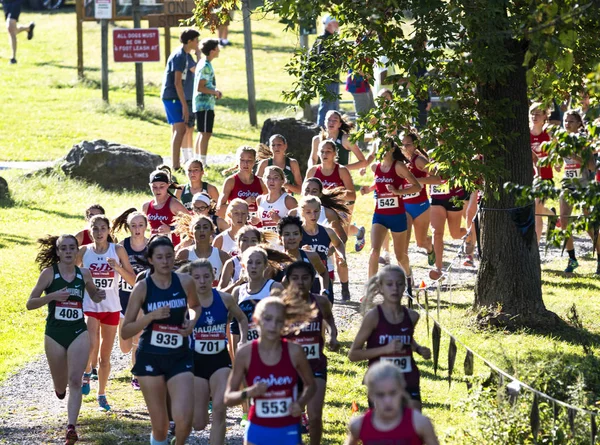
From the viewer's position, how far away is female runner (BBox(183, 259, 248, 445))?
8.79m

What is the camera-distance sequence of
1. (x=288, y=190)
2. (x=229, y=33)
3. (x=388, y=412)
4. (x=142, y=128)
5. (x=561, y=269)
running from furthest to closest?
(x=229, y=33)
(x=142, y=128)
(x=561, y=269)
(x=288, y=190)
(x=388, y=412)

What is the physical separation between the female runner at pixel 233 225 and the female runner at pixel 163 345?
2740 millimetres

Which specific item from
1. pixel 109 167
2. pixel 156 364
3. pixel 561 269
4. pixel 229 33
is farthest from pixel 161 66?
pixel 156 364

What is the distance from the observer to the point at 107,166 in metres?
21.2

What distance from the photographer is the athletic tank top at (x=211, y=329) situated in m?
8.81

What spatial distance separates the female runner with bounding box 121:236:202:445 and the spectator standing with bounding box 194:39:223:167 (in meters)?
11.4

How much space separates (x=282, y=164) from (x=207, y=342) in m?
6.19

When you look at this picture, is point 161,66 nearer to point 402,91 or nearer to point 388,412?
point 402,91

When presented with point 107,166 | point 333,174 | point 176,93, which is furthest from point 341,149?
point 107,166

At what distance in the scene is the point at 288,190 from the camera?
48.1ft

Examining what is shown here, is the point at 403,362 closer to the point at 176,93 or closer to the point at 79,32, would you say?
the point at 176,93

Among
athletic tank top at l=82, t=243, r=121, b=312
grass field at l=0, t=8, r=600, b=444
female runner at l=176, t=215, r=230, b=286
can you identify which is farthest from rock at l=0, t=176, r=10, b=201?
female runner at l=176, t=215, r=230, b=286

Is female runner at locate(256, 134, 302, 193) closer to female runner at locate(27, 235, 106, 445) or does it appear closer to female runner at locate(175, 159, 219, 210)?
female runner at locate(175, 159, 219, 210)

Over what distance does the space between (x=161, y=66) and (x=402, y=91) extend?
77.1 feet
